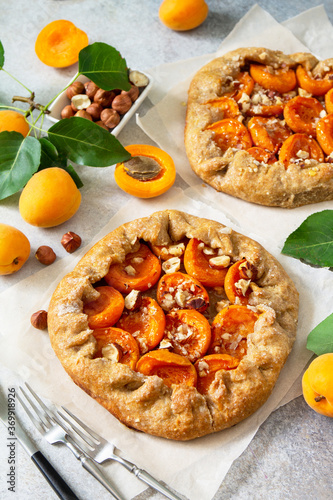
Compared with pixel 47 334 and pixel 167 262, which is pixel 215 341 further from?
pixel 47 334

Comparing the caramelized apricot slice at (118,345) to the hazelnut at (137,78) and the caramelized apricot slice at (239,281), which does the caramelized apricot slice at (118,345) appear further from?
the hazelnut at (137,78)

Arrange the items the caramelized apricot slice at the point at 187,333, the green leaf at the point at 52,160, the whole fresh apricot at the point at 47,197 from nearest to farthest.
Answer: the caramelized apricot slice at the point at 187,333
the whole fresh apricot at the point at 47,197
the green leaf at the point at 52,160

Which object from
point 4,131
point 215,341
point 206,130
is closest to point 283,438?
point 215,341

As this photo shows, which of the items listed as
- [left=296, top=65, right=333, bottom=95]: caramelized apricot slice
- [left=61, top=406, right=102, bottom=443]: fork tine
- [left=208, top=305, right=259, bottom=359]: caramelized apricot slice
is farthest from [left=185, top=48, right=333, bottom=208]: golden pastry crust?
[left=61, top=406, right=102, bottom=443]: fork tine

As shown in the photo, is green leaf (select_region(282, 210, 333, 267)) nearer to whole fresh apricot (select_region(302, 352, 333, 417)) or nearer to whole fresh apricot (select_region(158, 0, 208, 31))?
whole fresh apricot (select_region(302, 352, 333, 417))

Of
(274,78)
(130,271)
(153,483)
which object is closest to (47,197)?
(130,271)

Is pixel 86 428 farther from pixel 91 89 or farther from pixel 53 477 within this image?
pixel 91 89

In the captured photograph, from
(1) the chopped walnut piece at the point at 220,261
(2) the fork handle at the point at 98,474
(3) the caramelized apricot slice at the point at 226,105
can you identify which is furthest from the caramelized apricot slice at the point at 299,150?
(2) the fork handle at the point at 98,474
